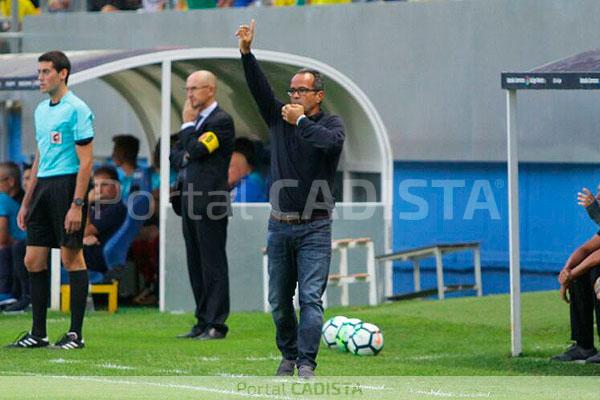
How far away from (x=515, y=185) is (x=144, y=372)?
328 cm

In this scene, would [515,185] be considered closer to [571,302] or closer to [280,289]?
[571,302]

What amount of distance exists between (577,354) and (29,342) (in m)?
4.16

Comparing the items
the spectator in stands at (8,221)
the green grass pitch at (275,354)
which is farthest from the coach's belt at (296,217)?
the spectator in stands at (8,221)

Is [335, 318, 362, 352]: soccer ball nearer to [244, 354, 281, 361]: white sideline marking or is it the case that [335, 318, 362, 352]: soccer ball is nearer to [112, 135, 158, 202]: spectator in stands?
[244, 354, 281, 361]: white sideline marking

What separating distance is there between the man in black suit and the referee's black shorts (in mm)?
1463

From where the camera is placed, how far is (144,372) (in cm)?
1088

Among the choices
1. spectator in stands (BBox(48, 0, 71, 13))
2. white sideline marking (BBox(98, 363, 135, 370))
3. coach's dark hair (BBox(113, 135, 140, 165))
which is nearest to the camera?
white sideline marking (BBox(98, 363, 135, 370))

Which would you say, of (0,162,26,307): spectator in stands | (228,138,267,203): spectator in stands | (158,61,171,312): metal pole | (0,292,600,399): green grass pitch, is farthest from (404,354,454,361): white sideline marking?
(0,162,26,307): spectator in stands

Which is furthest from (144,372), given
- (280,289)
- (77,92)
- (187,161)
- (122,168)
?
(77,92)

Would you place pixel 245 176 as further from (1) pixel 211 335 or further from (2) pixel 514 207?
(2) pixel 514 207

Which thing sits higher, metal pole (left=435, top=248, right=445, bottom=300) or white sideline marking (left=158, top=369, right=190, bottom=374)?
metal pole (left=435, top=248, right=445, bottom=300)

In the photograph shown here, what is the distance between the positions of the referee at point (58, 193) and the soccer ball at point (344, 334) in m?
Result: 2.03

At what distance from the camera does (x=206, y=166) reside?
1348cm

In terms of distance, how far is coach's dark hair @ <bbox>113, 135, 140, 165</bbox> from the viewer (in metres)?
18.3
